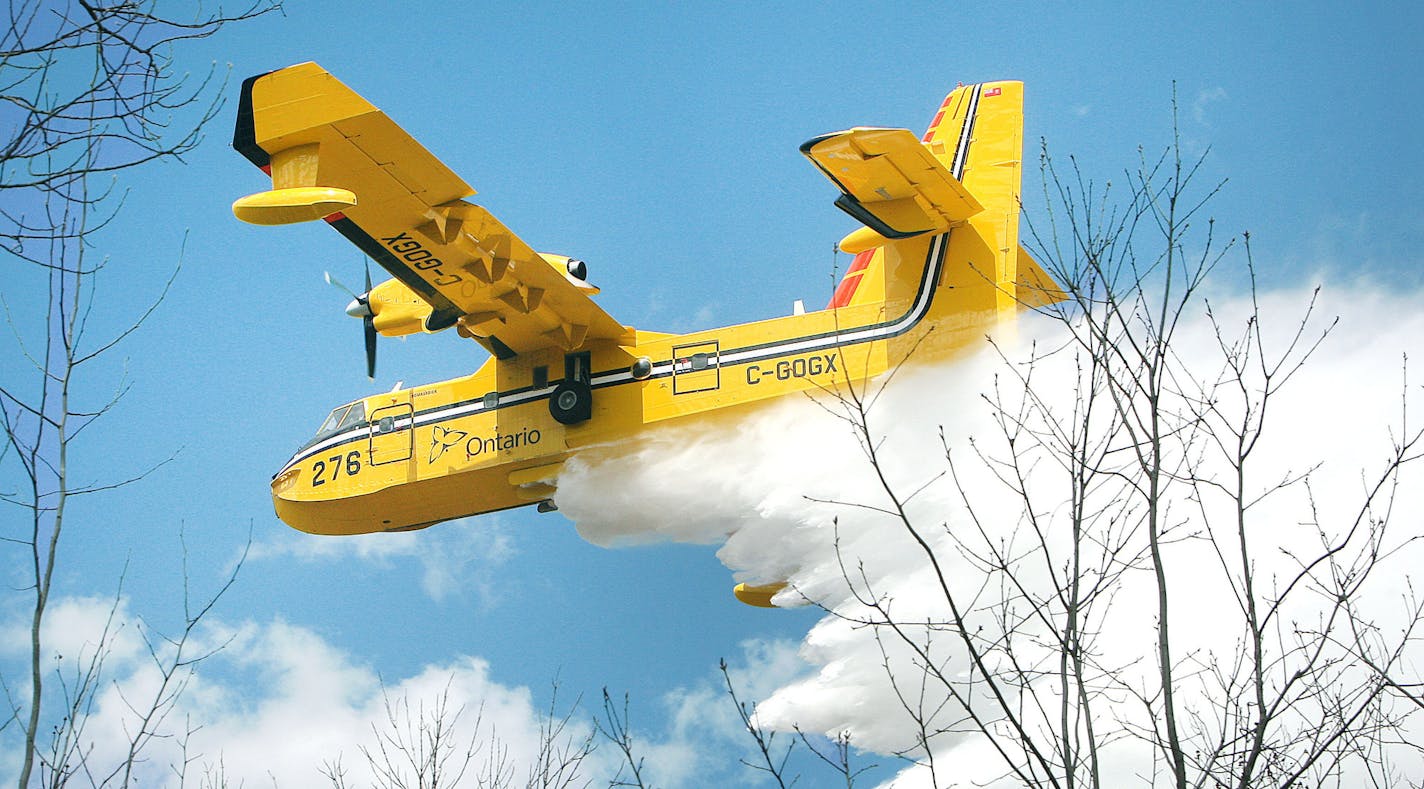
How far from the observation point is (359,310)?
55.2 feet

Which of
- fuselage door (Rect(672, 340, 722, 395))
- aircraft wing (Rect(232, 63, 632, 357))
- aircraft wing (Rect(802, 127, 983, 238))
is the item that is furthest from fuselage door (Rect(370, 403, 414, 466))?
aircraft wing (Rect(802, 127, 983, 238))

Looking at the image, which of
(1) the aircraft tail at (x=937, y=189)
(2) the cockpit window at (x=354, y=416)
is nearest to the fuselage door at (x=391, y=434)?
(2) the cockpit window at (x=354, y=416)

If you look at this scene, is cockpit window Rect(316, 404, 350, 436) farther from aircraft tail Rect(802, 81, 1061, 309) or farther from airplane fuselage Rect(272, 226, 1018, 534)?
aircraft tail Rect(802, 81, 1061, 309)

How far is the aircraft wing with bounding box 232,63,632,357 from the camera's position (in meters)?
12.7

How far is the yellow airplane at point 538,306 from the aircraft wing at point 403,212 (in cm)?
2

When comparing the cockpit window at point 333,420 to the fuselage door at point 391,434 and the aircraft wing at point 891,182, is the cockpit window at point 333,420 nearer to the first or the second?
the fuselage door at point 391,434

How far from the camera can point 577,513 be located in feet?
53.0

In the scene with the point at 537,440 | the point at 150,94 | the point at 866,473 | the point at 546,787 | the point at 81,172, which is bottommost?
the point at 546,787

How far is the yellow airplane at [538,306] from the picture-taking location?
1309 cm

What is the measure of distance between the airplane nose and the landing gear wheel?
2668 millimetres

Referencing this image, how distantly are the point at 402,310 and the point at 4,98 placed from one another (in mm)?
11552

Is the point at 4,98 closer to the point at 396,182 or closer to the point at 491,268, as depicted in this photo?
the point at 396,182

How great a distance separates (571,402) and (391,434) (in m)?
2.64

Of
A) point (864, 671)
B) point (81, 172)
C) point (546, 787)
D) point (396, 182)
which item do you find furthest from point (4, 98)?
point (864, 671)
